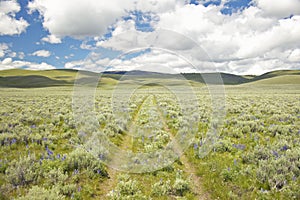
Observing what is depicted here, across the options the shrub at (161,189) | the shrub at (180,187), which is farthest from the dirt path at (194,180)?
the shrub at (161,189)

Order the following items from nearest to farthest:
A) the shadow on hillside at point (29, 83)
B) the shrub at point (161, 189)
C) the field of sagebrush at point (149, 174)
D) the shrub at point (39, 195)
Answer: the shrub at point (39, 195) → the field of sagebrush at point (149, 174) → the shrub at point (161, 189) → the shadow on hillside at point (29, 83)

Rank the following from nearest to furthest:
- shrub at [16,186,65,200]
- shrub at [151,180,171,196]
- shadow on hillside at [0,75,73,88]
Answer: shrub at [16,186,65,200] → shrub at [151,180,171,196] → shadow on hillside at [0,75,73,88]

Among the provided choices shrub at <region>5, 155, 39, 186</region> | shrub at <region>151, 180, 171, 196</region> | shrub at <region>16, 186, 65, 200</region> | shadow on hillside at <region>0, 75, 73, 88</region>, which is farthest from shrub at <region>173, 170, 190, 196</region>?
shadow on hillside at <region>0, 75, 73, 88</region>

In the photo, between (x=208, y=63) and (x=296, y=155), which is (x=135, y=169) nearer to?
(x=296, y=155)

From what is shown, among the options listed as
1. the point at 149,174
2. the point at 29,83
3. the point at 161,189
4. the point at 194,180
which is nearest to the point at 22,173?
the point at 149,174

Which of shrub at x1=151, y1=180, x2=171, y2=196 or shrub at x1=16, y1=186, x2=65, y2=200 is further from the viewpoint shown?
shrub at x1=151, y1=180, x2=171, y2=196

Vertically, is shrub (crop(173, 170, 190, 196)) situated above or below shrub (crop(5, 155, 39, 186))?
below

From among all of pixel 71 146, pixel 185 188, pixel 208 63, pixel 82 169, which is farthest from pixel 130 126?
pixel 185 188

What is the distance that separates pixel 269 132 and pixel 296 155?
427 centimetres

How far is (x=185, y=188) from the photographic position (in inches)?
224

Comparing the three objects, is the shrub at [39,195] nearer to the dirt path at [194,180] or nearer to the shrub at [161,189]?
the shrub at [161,189]

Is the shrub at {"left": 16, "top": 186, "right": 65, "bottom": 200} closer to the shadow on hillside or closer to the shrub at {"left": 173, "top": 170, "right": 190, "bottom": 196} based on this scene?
the shrub at {"left": 173, "top": 170, "right": 190, "bottom": 196}

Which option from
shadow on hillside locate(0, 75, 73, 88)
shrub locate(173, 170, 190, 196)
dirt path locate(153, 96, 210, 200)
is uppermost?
shadow on hillside locate(0, 75, 73, 88)

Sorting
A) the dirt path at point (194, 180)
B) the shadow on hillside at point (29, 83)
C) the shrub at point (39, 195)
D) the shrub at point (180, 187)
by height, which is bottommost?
the dirt path at point (194, 180)
